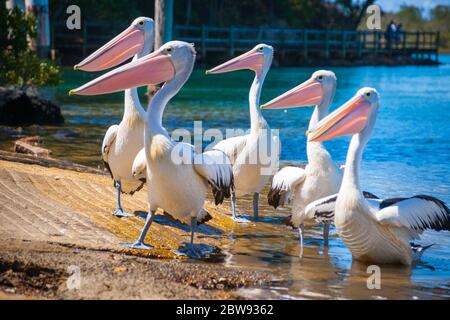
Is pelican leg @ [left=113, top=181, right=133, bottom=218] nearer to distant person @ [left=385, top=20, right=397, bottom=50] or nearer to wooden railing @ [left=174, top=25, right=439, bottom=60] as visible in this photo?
wooden railing @ [left=174, top=25, right=439, bottom=60]

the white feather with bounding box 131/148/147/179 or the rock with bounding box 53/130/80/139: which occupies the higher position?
the white feather with bounding box 131/148/147/179

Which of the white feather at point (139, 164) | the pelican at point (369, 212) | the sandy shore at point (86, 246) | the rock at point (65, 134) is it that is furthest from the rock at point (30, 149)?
the pelican at point (369, 212)

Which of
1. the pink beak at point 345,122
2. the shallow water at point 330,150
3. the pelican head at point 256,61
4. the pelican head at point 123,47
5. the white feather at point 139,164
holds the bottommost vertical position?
the shallow water at point 330,150

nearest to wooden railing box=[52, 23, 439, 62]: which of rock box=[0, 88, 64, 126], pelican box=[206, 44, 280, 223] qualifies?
rock box=[0, 88, 64, 126]

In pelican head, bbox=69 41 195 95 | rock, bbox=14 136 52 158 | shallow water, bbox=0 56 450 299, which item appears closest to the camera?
shallow water, bbox=0 56 450 299

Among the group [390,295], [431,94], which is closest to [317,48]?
[431,94]

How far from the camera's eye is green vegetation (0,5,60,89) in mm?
13266

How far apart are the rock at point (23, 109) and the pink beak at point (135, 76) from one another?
796 cm

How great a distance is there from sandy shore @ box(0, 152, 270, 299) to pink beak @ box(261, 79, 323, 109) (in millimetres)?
1088

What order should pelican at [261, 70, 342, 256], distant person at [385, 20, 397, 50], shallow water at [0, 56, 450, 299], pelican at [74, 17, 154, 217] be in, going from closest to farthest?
shallow water at [0, 56, 450, 299] < pelican at [261, 70, 342, 256] < pelican at [74, 17, 154, 217] < distant person at [385, 20, 397, 50]

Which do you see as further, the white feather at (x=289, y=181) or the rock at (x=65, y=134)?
the rock at (x=65, y=134)

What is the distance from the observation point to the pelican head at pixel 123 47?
658cm

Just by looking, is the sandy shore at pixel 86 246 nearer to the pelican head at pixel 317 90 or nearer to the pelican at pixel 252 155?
the pelican at pixel 252 155

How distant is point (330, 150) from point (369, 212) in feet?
24.2
